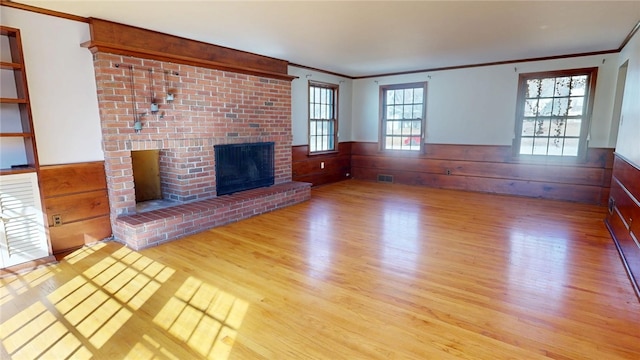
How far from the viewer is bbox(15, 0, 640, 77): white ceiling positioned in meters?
2.96

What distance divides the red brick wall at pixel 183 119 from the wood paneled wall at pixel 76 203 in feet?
0.35

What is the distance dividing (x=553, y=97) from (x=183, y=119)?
5681mm

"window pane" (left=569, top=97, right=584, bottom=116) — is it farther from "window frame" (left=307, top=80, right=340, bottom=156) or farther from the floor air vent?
"window frame" (left=307, top=80, right=340, bottom=156)

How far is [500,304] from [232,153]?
367cm

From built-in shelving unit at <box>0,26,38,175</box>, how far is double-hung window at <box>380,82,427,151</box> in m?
5.81

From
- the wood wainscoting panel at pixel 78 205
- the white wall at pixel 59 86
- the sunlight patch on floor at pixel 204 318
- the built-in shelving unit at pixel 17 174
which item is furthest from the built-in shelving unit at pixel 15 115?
the sunlight patch on floor at pixel 204 318

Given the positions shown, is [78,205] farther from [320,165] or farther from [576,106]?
[576,106]

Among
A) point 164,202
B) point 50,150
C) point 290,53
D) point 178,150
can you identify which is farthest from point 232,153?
point 50,150

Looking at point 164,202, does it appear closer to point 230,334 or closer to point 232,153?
point 232,153

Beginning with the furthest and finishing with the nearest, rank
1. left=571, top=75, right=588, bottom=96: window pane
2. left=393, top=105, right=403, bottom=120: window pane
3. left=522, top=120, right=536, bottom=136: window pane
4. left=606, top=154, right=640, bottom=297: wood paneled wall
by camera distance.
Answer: left=393, top=105, right=403, bottom=120: window pane, left=522, top=120, right=536, bottom=136: window pane, left=571, top=75, right=588, bottom=96: window pane, left=606, top=154, right=640, bottom=297: wood paneled wall

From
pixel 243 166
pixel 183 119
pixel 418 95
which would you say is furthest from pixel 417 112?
pixel 183 119

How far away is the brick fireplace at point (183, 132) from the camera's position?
3418 millimetres

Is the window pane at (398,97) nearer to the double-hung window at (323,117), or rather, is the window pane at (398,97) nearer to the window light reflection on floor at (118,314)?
the double-hung window at (323,117)

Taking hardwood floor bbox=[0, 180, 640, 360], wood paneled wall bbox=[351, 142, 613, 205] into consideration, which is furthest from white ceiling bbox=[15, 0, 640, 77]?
hardwood floor bbox=[0, 180, 640, 360]
